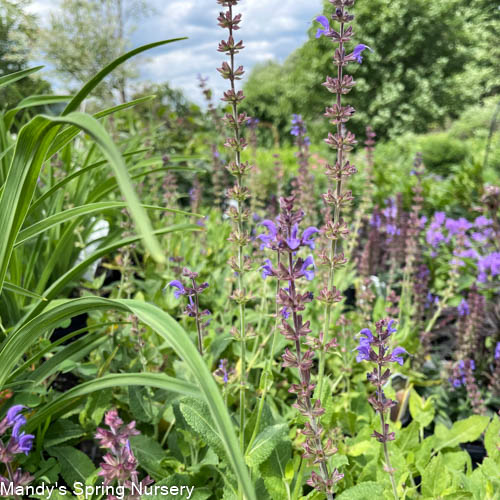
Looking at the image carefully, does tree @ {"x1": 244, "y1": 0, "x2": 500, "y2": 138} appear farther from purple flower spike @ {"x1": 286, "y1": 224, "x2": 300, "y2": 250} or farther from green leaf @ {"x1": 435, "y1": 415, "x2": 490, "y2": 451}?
purple flower spike @ {"x1": 286, "y1": 224, "x2": 300, "y2": 250}

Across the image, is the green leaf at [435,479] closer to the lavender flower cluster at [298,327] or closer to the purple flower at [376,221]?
the lavender flower cluster at [298,327]

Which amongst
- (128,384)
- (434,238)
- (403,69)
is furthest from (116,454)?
(403,69)

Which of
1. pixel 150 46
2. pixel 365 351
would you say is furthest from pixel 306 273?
pixel 150 46

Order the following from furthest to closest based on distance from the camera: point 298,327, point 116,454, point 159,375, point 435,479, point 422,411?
1. point 422,411
2. point 435,479
3. point 159,375
4. point 298,327
5. point 116,454

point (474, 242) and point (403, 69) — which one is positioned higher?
point (403, 69)

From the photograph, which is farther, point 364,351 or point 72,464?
point 72,464

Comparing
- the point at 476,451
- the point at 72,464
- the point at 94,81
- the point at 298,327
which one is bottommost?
the point at 476,451

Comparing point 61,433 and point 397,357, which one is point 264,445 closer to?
point 397,357

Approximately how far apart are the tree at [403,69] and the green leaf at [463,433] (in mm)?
20985

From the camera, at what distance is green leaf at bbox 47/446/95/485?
1.29 meters

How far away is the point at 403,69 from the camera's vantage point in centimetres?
2214

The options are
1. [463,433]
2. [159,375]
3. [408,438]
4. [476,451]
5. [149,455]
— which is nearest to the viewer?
[159,375]

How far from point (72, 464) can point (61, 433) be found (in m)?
0.12

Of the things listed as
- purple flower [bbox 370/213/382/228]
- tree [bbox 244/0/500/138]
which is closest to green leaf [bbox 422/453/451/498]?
purple flower [bbox 370/213/382/228]
